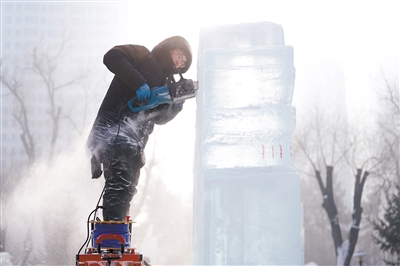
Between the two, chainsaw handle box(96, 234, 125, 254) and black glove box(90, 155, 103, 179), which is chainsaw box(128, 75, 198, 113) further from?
chainsaw handle box(96, 234, 125, 254)

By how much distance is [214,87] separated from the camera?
3746mm

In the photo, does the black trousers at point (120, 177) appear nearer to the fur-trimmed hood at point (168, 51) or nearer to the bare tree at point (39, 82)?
the fur-trimmed hood at point (168, 51)

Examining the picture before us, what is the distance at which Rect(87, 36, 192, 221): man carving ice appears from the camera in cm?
323

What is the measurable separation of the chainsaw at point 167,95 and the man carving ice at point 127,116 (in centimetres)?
6

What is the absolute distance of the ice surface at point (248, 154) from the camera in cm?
343

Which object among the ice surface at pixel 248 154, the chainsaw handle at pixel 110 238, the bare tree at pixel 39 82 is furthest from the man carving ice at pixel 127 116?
the bare tree at pixel 39 82

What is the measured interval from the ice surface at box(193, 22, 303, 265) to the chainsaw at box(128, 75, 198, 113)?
1.24 feet

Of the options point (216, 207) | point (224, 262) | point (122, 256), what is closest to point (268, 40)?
point (216, 207)

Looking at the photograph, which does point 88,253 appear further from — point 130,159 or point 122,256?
point 130,159

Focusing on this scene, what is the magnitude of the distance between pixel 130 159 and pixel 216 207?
73 cm

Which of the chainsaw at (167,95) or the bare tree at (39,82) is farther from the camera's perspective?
the bare tree at (39,82)

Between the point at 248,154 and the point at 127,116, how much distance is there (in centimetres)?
96

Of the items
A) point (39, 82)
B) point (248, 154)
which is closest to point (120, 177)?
point (248, 154)

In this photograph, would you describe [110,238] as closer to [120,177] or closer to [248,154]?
[120,177]
